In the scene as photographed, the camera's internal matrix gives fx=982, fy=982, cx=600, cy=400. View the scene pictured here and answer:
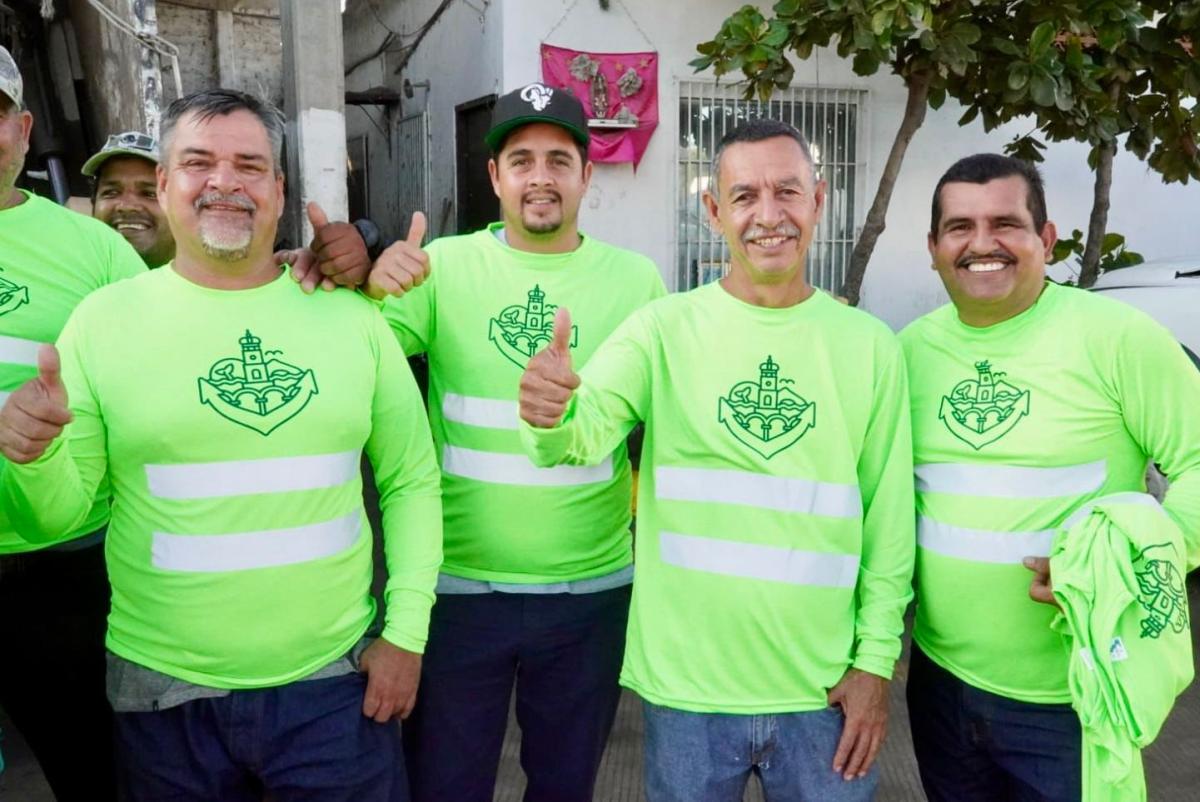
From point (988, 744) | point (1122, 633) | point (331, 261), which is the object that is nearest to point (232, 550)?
point (331, 261)

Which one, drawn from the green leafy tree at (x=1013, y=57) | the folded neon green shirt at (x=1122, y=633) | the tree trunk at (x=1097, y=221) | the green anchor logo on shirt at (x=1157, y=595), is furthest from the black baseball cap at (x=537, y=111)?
the tree trunk at (x=1097, y=221)

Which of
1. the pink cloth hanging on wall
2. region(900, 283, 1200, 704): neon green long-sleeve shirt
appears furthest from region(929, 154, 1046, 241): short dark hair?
the pink cloth hanging on wall

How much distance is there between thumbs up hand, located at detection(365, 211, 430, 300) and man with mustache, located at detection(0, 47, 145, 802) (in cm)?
A: 76

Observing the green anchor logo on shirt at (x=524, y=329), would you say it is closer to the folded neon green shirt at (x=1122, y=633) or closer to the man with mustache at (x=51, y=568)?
the man with mustache at (x=51, y=568)

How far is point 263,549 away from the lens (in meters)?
1.96

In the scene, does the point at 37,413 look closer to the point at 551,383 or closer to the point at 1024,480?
the point at 551,383

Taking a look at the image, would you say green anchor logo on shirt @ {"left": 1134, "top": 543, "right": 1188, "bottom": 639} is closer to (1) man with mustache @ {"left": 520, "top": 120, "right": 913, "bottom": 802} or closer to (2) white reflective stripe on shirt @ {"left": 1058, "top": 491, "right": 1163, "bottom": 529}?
(2) white reflective stripe on shirt @ {"left": 1058, "top": 491, "right": 1163, "bottom": 529}

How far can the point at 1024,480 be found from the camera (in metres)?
2.14

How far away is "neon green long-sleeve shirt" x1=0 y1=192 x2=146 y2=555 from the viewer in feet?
7.36

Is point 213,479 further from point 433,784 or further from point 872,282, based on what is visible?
point 872,282

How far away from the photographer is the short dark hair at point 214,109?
6.64ft

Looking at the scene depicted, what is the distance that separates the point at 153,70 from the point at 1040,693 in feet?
17.5

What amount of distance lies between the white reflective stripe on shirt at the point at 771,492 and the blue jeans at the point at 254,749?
2.80 feet

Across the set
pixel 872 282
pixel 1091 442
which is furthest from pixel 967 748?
pixel 872 282
